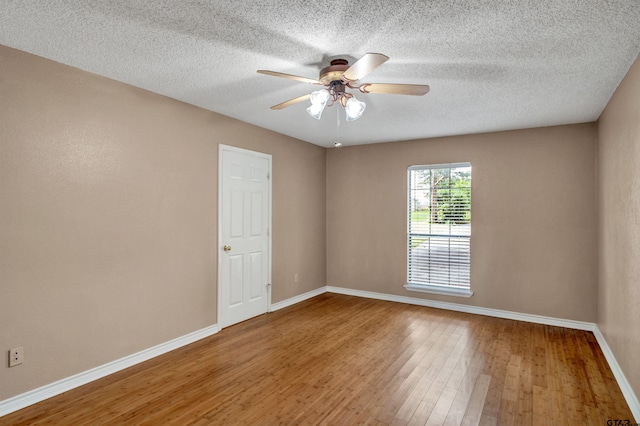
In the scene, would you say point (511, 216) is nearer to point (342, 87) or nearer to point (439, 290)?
point (439, 290)

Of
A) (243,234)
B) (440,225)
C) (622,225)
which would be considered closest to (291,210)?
(243,234)

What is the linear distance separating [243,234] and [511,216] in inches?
136

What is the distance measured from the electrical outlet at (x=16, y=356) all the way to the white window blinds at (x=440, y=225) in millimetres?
4513

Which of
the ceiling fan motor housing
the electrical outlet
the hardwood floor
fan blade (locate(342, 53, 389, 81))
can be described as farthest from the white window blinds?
the electrical outlet

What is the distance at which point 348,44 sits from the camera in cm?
232

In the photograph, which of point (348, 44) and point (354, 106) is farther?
point (354, 106)

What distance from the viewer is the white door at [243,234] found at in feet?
13.6

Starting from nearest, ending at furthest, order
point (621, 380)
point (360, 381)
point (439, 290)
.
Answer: point (621, 380), point (360, 381), point (439, 290)

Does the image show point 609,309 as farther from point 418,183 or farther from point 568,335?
point 418,183

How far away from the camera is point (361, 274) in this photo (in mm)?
5844

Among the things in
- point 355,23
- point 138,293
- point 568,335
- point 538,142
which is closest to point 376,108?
point 355,23

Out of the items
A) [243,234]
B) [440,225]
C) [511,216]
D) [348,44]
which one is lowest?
[243,234]

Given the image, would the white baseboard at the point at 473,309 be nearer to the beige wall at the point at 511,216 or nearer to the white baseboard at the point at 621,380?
the beige wall at the point at 511,216

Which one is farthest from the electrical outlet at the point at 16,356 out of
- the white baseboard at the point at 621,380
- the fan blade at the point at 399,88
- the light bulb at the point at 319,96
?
the white baseboard at the point at 621,380
